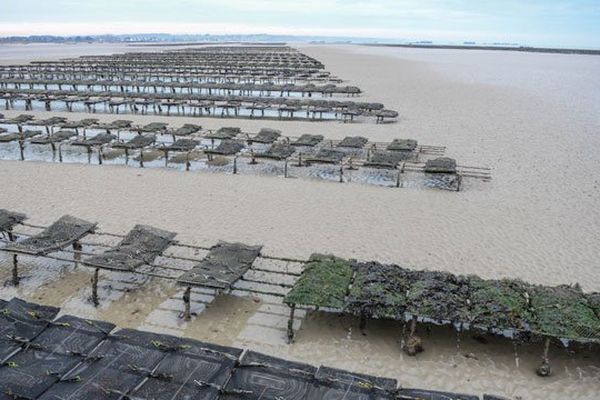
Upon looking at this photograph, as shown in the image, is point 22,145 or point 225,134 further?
point 225,134

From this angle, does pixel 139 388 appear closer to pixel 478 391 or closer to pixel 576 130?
pixel 478 391

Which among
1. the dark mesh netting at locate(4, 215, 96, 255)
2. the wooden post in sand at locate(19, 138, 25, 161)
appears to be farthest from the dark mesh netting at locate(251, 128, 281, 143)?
the dark mesh netting at locate(4, 215, 96, 255)

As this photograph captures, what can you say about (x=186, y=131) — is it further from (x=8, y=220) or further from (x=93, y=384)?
(x=93, y=384)

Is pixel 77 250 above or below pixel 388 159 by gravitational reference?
below

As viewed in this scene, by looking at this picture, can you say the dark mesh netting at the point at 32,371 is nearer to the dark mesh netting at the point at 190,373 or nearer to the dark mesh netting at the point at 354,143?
the dark mesh netting at the point at 190,373

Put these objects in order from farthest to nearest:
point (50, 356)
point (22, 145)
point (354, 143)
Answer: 1. point (354, 143)
2. point (22, 145)
3. point (50, 356)

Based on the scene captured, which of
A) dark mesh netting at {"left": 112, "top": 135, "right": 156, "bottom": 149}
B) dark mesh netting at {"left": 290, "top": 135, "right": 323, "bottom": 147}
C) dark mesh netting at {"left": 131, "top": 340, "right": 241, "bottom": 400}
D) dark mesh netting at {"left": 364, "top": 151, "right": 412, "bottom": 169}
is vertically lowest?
dark mesh netting at {"left": 131, "top": 340, "right": 241, "bottom": 400}

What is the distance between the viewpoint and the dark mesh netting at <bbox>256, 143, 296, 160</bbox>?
61.6ft

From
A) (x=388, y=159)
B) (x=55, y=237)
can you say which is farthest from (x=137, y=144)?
(x=388, y=159)

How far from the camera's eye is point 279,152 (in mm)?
19281

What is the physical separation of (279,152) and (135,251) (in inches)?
380

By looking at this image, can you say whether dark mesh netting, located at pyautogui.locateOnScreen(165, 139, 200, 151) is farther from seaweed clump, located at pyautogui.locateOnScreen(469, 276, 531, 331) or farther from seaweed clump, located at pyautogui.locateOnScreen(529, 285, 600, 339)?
seaweed clump, located at pyautogui.locateOnScreen(529, 285, 600, 339)

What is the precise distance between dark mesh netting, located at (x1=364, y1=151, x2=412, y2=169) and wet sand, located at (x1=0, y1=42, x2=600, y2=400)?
43.8 inches

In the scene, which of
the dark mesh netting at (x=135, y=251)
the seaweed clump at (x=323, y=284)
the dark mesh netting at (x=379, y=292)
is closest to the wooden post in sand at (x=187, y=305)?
the dark mesh netting at (x=135, y=251)
